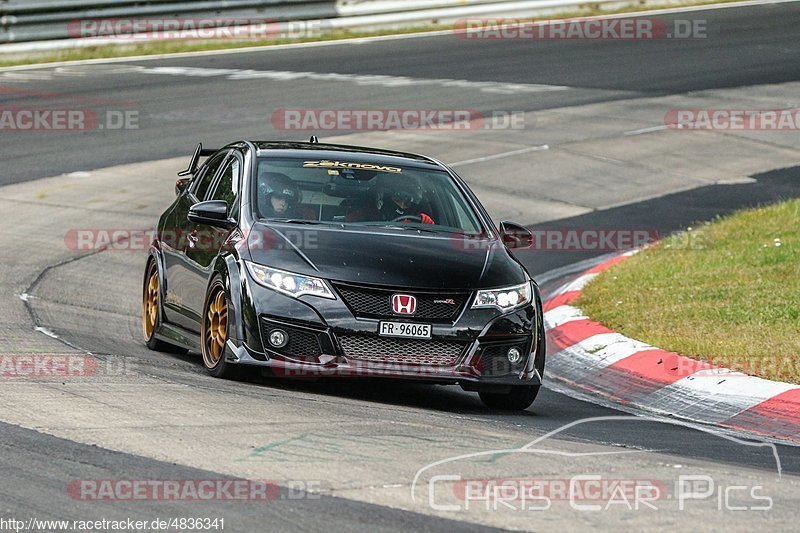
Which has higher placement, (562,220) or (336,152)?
(336,152)

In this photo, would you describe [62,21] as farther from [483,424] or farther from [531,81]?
[483,424]

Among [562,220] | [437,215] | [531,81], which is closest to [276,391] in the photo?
[437,215]

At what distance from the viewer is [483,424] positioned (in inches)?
316

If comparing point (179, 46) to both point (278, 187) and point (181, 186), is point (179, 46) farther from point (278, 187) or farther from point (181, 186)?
point (278, 187)

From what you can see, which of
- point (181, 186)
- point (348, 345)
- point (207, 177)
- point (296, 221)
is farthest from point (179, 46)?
point (348, 345)

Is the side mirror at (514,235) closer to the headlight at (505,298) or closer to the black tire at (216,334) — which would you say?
the headlight at (505,298)

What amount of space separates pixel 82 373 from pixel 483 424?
2315 mm

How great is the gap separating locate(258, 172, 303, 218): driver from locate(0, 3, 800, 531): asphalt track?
1.10 m

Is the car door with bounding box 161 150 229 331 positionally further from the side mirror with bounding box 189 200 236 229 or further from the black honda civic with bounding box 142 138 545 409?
the side mirror with bounding box 189 200 236 229

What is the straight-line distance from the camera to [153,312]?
10.7 metres

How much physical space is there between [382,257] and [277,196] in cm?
120

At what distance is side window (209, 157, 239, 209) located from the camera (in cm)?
984

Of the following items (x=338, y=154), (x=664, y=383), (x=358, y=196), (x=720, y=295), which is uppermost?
(x=338, y=154)

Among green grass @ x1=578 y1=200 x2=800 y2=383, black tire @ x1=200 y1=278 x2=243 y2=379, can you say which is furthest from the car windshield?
green grass @ x1=578 y1=200 x2=800 y2=383
